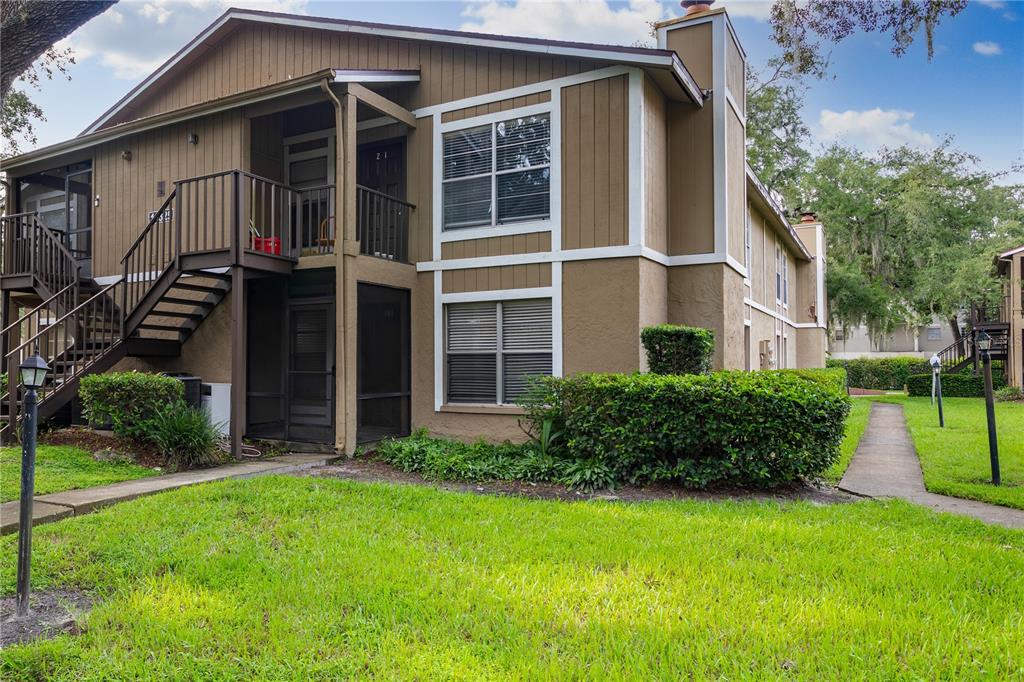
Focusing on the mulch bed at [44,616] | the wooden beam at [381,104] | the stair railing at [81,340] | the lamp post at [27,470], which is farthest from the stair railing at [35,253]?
the mulch bed at [44,616]

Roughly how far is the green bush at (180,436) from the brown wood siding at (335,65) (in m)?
5.45

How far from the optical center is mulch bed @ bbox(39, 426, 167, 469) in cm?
777

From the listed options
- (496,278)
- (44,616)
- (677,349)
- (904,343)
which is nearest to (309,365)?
(496,278)

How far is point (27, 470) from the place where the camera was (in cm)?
339

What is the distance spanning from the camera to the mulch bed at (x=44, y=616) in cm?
315

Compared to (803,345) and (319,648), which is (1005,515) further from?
(803,345)

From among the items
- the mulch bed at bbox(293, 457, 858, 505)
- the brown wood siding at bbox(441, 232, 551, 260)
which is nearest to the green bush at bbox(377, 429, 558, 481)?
the mulch bed at bbox(293, 457, 858, 505)

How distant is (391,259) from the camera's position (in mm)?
9305

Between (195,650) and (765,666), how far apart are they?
2564mm

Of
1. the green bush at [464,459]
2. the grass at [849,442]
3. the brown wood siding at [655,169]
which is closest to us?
the green bush at [464,459]

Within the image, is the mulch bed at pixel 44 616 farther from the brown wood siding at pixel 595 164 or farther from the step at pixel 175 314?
the step at pixel 175 314

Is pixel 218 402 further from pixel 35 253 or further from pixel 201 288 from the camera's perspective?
pixel 35 253

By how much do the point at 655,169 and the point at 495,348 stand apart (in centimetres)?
331

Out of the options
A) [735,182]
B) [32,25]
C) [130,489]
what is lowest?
[130,489]
